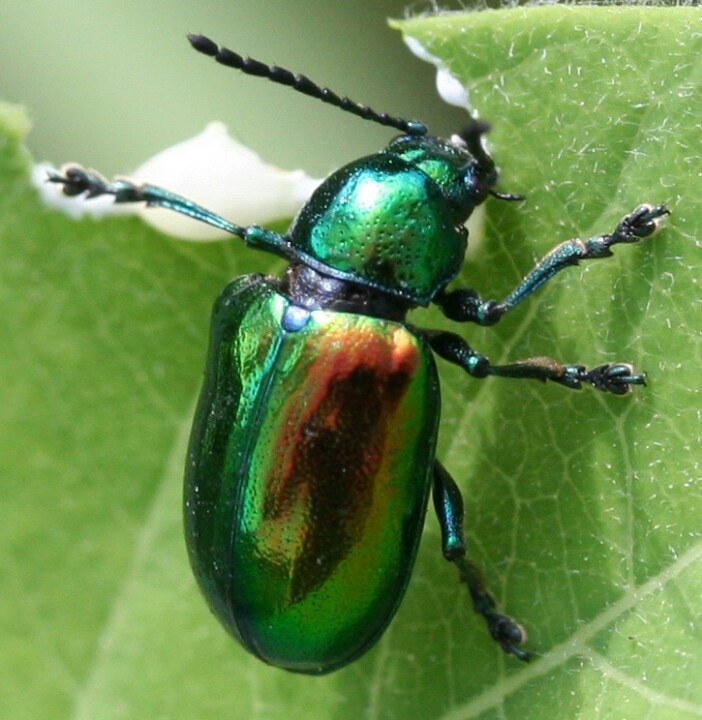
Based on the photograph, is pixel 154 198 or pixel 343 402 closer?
pixel 343 402

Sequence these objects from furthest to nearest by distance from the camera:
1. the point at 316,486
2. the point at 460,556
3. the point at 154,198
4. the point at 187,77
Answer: the point at 187,77 → the point at 154,198 → the point at 460,556 → the point at 316,486

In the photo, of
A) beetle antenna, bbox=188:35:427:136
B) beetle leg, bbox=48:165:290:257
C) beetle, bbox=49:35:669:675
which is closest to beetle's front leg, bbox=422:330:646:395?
beetle, bbox=49:35:669:675

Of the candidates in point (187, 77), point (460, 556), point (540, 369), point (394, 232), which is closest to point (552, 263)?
point (540, 369)

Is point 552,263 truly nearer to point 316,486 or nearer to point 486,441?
point 486,441

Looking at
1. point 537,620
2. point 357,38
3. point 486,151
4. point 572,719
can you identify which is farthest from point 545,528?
point 357,38

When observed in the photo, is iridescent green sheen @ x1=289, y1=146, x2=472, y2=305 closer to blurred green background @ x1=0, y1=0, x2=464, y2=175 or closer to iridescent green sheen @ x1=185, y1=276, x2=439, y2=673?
iridescent green sheen @ x1=185, y1=276, x2=439, y2=673

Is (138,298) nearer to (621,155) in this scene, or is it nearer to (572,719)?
(621,155)

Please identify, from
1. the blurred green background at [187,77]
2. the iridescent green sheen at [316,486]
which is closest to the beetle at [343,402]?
the iridescent green sheen at [316,486]
